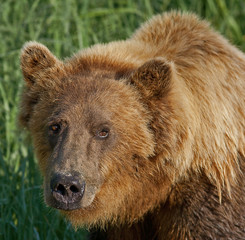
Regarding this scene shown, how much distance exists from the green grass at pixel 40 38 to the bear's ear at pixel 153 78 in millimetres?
1748

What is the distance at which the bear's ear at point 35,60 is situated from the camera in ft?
15.4

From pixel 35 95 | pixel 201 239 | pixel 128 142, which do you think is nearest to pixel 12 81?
pixel 35 95

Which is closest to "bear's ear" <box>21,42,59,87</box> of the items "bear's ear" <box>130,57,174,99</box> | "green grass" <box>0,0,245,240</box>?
"bear's ear" <box>130,57,174,99</box>

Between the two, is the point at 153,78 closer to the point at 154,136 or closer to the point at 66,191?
the point at 154,136

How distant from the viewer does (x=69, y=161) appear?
4043 millimetres

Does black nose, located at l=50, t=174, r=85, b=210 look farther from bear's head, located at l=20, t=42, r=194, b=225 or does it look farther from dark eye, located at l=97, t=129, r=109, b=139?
dark eye, located at l=97, t=129, r=109, b=139

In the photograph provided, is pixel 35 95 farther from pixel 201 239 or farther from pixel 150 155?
pixel 201 239

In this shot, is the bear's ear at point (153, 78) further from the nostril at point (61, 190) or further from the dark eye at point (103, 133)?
the nostril at point (61, 190)

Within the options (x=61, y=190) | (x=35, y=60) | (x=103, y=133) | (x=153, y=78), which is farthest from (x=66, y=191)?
(x=35, y=60)

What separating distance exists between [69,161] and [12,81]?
140 inches

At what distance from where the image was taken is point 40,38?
7.75 meters

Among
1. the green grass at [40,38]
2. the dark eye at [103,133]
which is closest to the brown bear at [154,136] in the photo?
the dark eye at [103,133]

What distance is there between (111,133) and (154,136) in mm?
338

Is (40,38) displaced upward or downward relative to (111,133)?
upward
